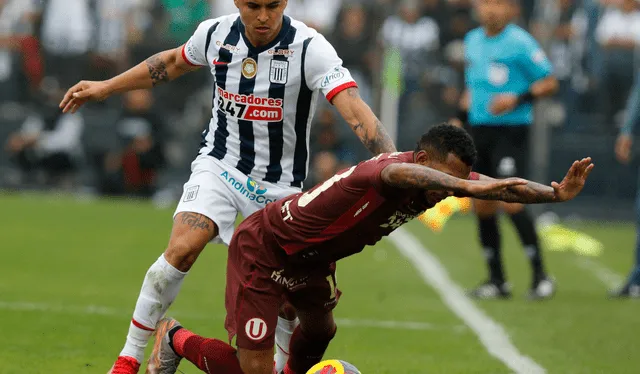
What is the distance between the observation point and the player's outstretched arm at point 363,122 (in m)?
6.34

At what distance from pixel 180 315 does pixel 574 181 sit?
183 inches

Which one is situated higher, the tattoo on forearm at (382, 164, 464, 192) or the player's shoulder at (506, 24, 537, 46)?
the player's shoulder at (506, 24, 537, 46)

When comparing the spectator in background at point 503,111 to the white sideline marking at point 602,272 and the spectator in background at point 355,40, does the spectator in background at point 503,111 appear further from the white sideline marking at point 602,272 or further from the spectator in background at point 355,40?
the spectator in background at point 355,40

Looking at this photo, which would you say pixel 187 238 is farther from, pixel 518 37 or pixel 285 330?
pixel 518 37

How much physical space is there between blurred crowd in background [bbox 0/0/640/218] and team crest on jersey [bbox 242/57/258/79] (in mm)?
12395

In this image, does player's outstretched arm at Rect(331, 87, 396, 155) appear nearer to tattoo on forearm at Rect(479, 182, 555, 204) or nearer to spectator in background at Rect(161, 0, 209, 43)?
tattoo on forearm at Rect(479, 182, 555, 204)

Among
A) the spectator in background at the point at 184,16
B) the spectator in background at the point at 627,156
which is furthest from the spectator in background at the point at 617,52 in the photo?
the spectator in background at the point at 627,156

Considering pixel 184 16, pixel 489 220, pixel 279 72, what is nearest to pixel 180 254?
pixel 279 72

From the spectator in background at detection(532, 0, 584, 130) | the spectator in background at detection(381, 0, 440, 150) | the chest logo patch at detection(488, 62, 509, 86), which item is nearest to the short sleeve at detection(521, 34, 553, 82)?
the chest logo patch at detection(488, 62, 509, 86)

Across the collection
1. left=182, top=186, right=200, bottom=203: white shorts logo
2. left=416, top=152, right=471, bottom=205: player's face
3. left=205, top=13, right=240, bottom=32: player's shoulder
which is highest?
left=205, top=13, right=240, bottom=32: player's shoulder

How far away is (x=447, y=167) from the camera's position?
217 inches

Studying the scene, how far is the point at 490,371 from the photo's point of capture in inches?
287

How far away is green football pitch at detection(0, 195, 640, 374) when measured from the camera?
25.2 feet

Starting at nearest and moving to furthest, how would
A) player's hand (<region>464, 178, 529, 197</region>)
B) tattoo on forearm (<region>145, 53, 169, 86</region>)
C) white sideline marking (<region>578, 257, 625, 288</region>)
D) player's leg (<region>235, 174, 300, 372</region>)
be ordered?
player's hand (<region>464, 178, 529, 197</region>) < player's leg (<region>235, 174, 300, 372</region>) < tattoo on forearm (<region>145, 53, 169, 86</region>) < white sideline marking (<region>578, 257, 625, 288</region>)
